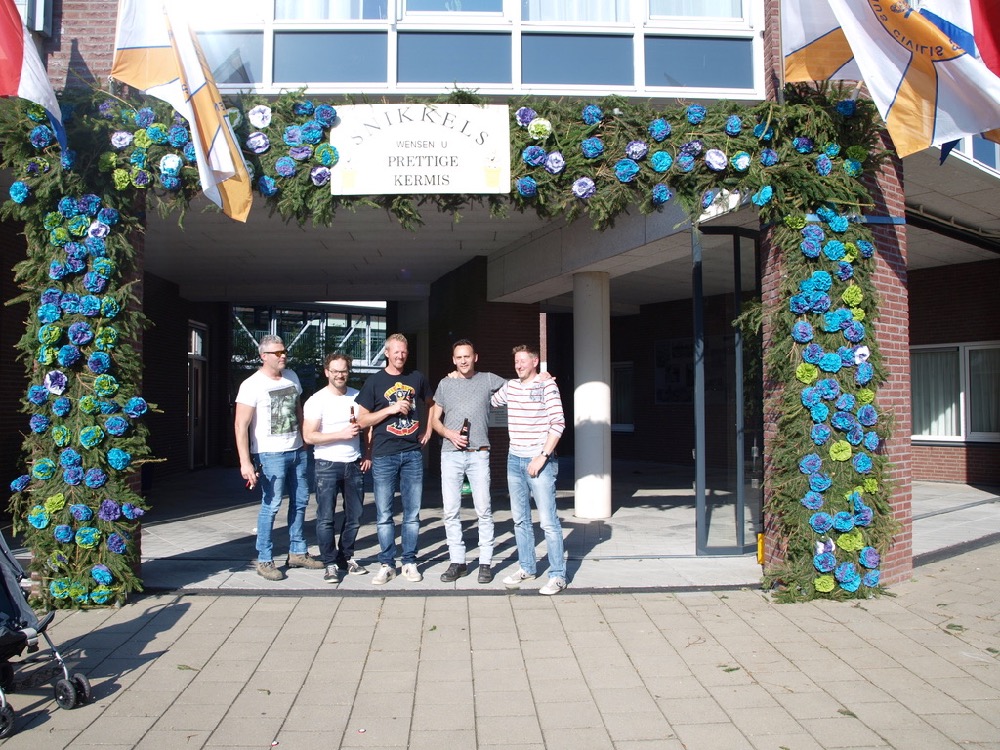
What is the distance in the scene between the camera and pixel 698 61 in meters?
7.07

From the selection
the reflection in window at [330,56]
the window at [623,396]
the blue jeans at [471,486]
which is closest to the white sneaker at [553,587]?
the blue jeans at [471,486]

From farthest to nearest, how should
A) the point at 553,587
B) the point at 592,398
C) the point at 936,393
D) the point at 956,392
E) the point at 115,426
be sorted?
the point at 936,393 < the point at 956,392 < the point at 592,398 < the point at 553,587 < the point at 115,426

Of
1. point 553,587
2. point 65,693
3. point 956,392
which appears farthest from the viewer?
point 956,392

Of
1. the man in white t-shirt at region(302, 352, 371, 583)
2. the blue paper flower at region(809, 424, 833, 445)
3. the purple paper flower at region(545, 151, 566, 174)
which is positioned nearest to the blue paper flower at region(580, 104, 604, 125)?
the purple paper flower at region(545, 151, 566, 174)

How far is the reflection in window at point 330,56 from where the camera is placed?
6977mm

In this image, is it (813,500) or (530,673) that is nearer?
(530,673)

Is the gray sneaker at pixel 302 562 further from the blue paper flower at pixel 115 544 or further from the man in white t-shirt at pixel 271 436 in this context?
the blue paper flower at pixel 115 544

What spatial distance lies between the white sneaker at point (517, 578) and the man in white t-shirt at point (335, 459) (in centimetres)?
122

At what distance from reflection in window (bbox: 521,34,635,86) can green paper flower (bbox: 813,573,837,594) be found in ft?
14.6

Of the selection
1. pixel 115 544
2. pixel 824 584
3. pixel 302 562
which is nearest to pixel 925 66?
pixel 824 584

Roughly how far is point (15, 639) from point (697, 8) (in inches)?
280

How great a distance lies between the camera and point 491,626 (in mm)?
5297

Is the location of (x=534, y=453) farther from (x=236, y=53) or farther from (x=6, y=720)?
(x=236, y=53)

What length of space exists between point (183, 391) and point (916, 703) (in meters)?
13.8
